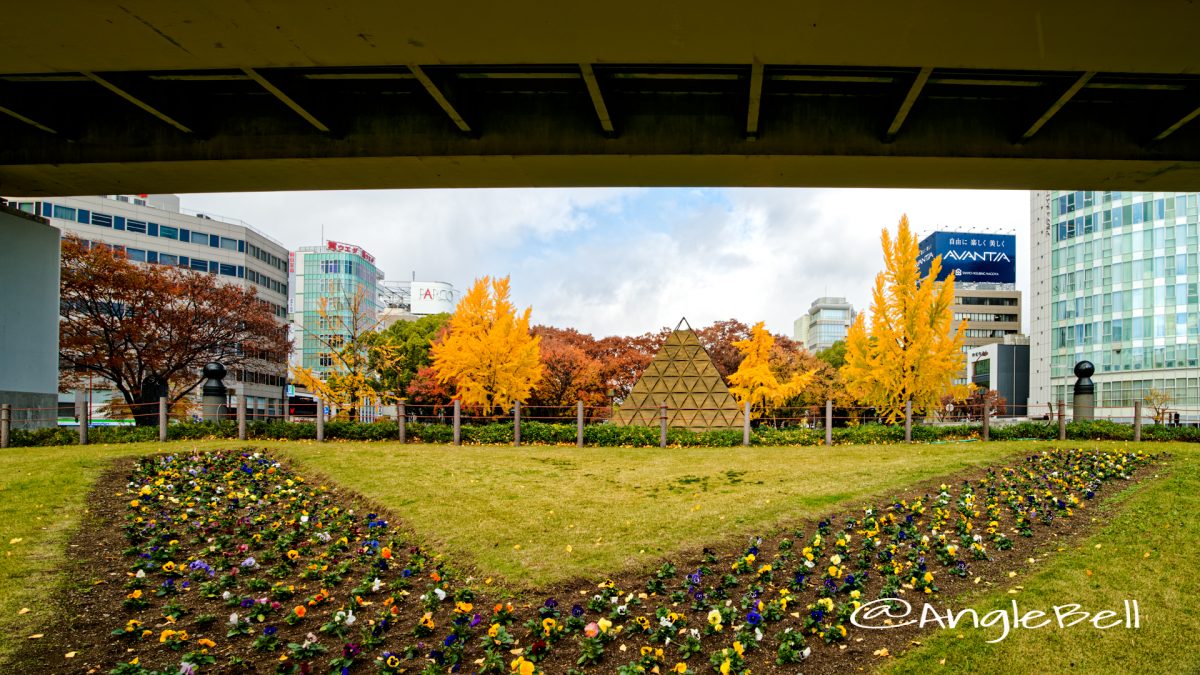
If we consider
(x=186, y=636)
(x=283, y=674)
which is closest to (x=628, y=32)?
(x=283, y=674)

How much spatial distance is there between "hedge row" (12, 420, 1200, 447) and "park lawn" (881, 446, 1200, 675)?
10.8m

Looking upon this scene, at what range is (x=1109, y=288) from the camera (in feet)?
197

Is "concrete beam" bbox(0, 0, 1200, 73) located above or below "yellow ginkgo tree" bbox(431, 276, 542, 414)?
above

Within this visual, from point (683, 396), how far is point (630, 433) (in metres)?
4.17

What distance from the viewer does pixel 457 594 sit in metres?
6.07

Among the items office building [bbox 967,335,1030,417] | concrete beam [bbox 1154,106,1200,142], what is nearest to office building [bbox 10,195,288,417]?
concrete beam [bbox 1154,106,1200,142]

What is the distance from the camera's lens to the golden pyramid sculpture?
22.4 m

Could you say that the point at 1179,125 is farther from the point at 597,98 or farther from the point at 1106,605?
the point at 597,98

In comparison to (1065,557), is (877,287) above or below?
above

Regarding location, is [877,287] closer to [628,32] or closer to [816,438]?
[816,438]

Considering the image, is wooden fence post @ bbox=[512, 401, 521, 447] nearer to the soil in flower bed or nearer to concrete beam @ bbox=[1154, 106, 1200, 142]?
the soil in flower bed

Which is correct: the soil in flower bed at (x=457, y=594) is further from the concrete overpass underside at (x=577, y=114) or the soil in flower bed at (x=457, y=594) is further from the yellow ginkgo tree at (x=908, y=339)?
the yellow ginkgo tree at (x=908, y=339)

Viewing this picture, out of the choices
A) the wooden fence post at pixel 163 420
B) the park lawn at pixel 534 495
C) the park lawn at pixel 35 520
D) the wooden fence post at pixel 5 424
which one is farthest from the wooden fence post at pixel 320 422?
the wooden fence post at pixel 5 424

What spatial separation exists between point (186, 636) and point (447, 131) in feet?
19.2
